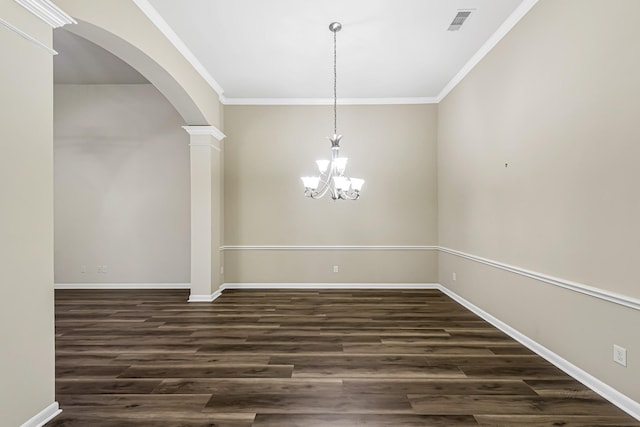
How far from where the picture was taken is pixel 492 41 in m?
4.09

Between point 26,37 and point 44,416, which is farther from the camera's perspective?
point 44,416

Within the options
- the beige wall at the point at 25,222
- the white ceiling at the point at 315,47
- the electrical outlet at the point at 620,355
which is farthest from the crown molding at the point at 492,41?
the beige wall at the point at 25,222

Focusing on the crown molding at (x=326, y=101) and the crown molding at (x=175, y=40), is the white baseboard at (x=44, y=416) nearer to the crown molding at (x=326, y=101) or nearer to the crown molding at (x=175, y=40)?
the crown molding at (x=175, y=40)

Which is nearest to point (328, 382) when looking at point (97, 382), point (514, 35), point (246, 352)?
point (246, 352)

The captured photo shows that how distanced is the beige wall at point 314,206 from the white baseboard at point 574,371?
2256 mm

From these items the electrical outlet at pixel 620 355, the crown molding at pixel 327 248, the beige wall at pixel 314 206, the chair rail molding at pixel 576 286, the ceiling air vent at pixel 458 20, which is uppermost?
the ceiling air vent at pixel 458 20

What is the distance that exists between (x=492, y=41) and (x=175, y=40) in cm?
369

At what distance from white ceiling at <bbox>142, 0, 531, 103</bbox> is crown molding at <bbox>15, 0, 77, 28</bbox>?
1.22 m

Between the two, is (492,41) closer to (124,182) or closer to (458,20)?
(458,20)

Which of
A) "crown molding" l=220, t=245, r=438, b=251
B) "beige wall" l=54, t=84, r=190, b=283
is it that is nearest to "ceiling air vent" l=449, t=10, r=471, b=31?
"crown molding" l=220, t=245, r=438, b=251

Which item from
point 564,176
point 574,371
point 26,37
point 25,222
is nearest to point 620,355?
point 574,371

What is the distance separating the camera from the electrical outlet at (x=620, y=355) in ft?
7.66

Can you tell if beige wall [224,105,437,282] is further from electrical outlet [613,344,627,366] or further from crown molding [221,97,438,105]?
electrical outlet [613,344,627,366]

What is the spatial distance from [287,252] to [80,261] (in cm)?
366
